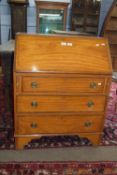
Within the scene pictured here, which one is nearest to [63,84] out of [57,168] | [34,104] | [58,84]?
[58,84]

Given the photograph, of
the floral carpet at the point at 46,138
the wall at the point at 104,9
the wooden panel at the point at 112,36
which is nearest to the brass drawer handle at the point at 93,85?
the floral carpet at the point at 46,138

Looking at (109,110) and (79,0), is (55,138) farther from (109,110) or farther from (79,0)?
(79,0)

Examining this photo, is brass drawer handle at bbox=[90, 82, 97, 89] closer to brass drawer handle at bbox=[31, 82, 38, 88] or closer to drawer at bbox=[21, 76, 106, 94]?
drawer at bbox=[21, 76, 106, 94]

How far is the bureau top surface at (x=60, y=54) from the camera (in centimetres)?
186

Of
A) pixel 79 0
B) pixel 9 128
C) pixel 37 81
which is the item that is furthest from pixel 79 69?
pixel 79 0

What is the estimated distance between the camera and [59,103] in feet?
6.65

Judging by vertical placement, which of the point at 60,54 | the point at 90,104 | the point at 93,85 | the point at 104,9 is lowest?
the point at 90,104

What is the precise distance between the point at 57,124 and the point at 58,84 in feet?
1.42

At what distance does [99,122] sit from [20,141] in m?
0.82

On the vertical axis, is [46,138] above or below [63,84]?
below

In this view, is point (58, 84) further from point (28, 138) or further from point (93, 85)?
point (28, 138)

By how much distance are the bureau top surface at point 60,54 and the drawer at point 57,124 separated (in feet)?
1.62

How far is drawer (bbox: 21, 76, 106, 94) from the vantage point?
1.91m

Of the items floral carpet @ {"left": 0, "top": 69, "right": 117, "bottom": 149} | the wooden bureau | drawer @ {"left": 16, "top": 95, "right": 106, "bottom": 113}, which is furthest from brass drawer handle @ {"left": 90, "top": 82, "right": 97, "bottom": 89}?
floral carpet @ {"left": 0, "top": 69, "right": 117, "bottom": 149}
